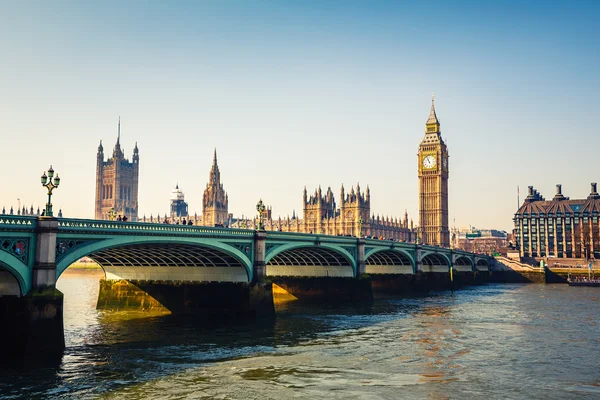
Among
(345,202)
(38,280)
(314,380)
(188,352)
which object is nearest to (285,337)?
(188,352)

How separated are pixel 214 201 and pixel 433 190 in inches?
2525

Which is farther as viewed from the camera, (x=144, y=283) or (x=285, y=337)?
(x=144, y=283)

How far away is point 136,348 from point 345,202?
387 ft

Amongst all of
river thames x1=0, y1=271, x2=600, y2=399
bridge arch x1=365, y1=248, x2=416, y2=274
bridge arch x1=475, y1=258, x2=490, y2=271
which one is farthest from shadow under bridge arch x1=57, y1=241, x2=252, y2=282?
bridge arch x1=475, y1=258, x2=490, y2=271

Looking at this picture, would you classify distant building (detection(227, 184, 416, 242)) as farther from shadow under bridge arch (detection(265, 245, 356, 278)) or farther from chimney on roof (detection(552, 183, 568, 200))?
shadow under bridge arch (detection(265, 245, 356, 278))

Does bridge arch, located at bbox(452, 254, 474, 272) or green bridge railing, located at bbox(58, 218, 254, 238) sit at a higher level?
green bridge railing, located at bbox(58, 218, 254, 238)

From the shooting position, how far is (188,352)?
29578 mm

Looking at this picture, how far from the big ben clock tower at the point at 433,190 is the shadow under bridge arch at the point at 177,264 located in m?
126

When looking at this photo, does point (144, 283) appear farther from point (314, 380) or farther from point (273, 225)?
point (273, 225)

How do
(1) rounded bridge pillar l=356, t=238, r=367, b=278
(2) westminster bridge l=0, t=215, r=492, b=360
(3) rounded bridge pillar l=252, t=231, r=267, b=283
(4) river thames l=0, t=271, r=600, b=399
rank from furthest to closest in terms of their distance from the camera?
(1) rounded bridge pillar l=356, t=238, r=367, b=278, (3) rounded bridge pillar l=252, t=231, r=267, b=283, (2) westminster bridge l=0, t=215, r=492, b=360, (4) river thames l=0, t=271, r=600, b=399

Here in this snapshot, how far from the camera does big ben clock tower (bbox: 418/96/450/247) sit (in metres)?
164

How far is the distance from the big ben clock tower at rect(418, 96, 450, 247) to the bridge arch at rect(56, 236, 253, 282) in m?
126

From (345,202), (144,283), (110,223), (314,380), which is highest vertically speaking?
(345,202)

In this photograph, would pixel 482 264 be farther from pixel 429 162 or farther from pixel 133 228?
Answer: pixel 133 228
